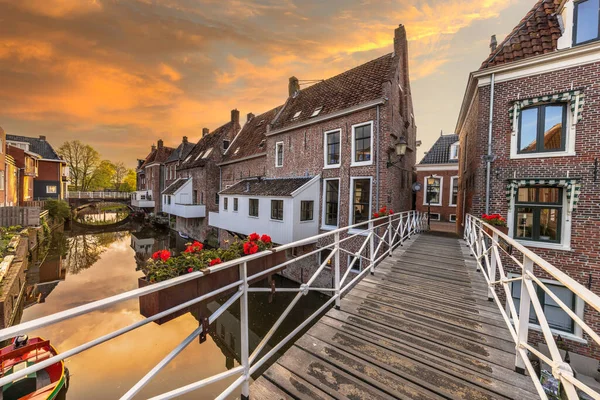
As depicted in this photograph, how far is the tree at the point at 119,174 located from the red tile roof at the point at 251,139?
54.9 meters

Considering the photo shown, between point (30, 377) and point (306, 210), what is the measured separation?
35.9ft

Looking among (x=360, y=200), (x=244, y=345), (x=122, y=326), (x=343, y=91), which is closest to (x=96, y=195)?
(x=122, y=326)

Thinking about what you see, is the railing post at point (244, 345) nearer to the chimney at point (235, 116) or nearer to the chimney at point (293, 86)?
the chimney at point (293, 86)

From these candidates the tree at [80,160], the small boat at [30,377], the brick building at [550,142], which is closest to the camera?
the small boat at [30,377]

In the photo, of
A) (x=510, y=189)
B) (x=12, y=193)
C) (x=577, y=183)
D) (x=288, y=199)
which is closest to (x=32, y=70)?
(x=288, y=199)

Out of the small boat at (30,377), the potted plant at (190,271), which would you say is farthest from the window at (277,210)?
the small boat at (30,377)

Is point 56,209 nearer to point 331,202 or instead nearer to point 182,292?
point 331,202

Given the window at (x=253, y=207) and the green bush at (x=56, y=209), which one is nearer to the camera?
the window at (x=253, y=207)

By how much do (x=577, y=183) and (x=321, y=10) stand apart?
1096cm

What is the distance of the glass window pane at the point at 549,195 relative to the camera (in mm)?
8188

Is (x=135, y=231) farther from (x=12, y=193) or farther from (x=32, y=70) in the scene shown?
(x=32, y=70)

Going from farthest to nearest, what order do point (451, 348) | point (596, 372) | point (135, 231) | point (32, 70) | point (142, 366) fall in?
point (135, 231) < point (32, 70) < point (142, 366) < point (596, 372) < point (451, 348)

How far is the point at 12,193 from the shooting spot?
968 inches

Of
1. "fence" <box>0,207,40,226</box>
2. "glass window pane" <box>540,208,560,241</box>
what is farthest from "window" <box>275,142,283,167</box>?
"fence" <box>0,207,40,226</box>
